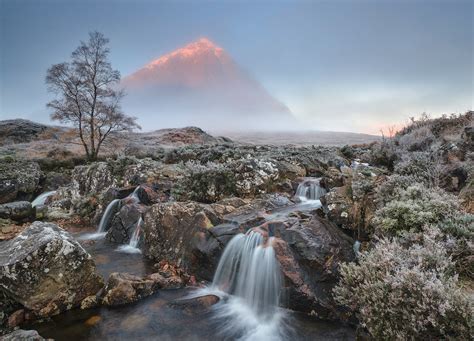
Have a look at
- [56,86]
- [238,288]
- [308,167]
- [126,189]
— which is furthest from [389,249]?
[56,86]

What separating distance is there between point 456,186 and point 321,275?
6006 mm

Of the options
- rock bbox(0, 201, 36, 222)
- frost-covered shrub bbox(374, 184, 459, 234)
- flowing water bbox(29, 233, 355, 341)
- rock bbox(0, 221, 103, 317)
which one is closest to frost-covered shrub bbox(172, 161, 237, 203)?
flowing water bbox(29, 233, 355, 341)

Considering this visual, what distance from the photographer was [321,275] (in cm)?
682

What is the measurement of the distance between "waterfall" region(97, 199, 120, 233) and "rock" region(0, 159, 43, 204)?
10291mm

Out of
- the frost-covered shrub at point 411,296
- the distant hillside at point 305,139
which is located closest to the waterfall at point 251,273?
the frost-covered shrub at point 411,296

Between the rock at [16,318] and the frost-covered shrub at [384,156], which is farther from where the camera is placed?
the frost-covered shrub at [384,156]

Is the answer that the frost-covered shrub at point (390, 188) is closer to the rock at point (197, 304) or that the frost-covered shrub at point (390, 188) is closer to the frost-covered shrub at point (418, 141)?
the rock at point (197, 304)

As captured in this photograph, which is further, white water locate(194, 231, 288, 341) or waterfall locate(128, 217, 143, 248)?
waterfall locate(128, 217, 143, 248)

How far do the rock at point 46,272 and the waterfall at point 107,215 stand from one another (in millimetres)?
6336

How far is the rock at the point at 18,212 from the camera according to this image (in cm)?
1492

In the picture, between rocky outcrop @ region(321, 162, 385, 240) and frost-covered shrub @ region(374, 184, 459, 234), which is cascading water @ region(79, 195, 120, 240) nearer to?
rocky outcrop @ region(321, 162, 385, 240)

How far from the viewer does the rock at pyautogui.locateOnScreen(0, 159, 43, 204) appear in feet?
63.6

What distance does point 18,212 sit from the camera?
15.2 m

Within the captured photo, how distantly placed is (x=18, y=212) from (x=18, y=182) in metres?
6.32
